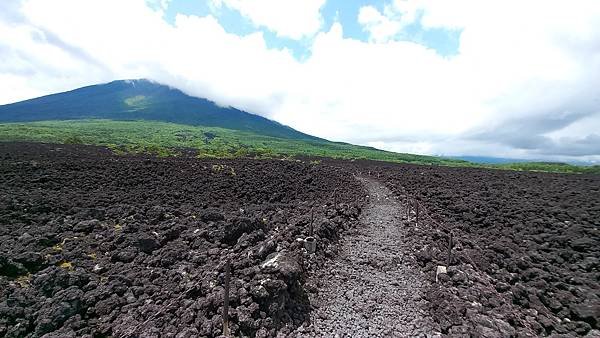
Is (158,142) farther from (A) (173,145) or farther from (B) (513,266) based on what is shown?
(B) (513,266)

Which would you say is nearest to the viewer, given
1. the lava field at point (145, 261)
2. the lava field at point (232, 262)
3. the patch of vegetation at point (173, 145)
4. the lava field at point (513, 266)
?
the lava field at point (145, 261)

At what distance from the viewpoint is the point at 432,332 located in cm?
970

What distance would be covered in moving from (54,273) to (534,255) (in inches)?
817

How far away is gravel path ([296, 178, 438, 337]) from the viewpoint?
32.2 feet

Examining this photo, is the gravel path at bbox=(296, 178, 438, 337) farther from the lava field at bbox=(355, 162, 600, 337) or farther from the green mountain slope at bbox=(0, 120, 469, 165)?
the green mountain slope at bbox=(0, 120, 469, 165)

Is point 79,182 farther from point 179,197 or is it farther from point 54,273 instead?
point 54,273

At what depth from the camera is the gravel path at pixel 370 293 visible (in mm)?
9820

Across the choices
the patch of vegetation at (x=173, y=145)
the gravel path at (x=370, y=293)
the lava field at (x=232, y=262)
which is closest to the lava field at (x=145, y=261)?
the lava field at (x=232, y=262)

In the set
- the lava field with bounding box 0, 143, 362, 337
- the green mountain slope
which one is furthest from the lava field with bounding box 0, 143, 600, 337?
the green mountain slope

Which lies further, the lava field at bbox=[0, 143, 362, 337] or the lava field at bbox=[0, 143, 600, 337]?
the lava field at bbox=[0, 143, 600, 337]

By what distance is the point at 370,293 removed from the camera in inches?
462

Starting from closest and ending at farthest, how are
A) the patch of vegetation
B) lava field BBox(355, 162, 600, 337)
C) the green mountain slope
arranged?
lava field BBox(355, 162, 600, 337) < the patch of vegetation < the green mountain slope

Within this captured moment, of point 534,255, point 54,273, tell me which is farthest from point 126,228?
point 534,255

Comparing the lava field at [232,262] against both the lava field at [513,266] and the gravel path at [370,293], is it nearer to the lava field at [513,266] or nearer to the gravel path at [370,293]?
the lava field at [513,266]
